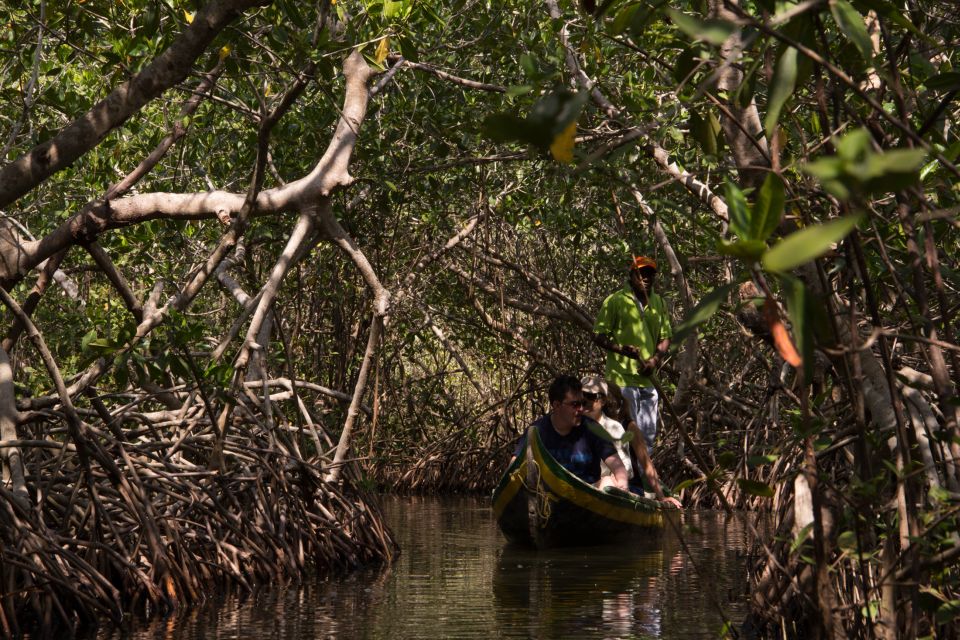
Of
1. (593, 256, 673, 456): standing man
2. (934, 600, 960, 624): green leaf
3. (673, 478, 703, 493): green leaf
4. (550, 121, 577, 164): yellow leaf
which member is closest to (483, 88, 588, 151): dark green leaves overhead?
(550, 121, 577, 164): yellow leaf

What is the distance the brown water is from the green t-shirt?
1184 mm

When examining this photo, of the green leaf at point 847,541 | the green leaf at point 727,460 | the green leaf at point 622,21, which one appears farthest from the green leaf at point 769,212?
the green leaf at point 847,541

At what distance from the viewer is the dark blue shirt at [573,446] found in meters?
8.01

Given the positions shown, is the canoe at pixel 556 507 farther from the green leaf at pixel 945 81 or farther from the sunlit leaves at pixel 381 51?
the green leaf at pixel 945 81

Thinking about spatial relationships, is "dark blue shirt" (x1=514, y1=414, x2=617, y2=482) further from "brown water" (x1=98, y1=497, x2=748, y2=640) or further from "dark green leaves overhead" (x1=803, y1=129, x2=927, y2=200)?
"dark green leaves overhead" (x1=803, y1=129, x2=927, y2=200)

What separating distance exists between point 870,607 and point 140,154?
22.0 feet

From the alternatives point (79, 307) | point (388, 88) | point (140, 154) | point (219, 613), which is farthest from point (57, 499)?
point (388, 88)

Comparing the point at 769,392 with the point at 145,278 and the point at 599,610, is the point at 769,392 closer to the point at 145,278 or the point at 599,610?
the point at 599,610

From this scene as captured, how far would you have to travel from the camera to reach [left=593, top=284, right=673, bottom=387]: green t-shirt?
811 cm

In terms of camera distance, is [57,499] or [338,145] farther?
[338,145]

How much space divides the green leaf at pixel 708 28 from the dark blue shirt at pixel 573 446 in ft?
20.2

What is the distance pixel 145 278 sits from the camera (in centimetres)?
1072

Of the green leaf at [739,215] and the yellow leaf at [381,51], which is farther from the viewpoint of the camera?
the yellow leaf at [381,51]

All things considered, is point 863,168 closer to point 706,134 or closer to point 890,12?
point 890,12
